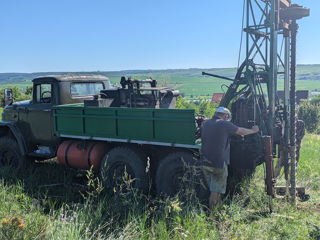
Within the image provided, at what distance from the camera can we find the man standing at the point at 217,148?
521 centimetres

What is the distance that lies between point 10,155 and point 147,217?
5074 millimetres

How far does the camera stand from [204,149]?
5348mm

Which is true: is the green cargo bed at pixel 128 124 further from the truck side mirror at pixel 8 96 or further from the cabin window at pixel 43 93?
the truck side mirror at pixel 8 96

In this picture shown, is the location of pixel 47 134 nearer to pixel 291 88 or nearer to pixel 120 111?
pixel 120 111

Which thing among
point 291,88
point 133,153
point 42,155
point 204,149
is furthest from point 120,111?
point 291,88

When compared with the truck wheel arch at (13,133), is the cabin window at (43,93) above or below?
above

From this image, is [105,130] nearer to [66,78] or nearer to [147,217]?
[66,78]

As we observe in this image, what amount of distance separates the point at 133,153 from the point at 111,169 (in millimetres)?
649

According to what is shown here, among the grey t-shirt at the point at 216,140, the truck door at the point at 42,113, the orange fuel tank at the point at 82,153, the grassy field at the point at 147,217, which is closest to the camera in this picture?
the grassy field at the point at 147,217

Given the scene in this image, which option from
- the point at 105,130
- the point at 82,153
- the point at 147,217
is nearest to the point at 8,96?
the point at 82,153

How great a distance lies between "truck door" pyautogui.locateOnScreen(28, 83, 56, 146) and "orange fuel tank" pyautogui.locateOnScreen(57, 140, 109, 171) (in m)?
0.63

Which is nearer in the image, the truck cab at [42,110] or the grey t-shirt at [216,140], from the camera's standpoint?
the grey t-shirt at [216,140]

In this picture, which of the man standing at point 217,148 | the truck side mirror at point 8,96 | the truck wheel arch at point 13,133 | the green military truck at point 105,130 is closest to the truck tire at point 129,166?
the green military truck at point 105,130

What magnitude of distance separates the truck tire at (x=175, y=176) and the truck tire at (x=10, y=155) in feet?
12.6
